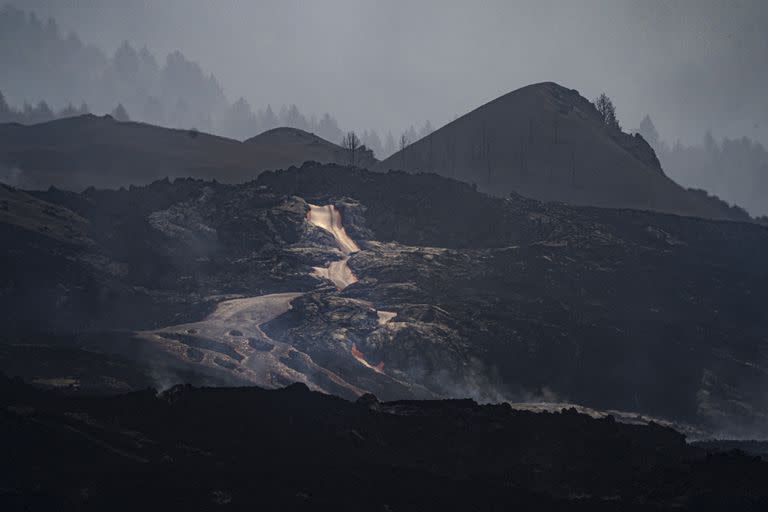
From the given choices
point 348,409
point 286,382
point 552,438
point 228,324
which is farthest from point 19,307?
point 552,438

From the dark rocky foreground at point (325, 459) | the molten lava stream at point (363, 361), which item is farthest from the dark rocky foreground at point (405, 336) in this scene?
the dark rocky foreground at point (325, 459)

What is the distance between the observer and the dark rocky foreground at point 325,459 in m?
76.0

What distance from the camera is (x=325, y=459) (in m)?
84.8

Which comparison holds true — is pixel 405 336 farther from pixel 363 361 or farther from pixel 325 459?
pixel 325 459

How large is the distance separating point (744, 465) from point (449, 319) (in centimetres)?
9534

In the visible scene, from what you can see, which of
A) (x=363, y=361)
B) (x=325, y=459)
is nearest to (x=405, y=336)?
(x=363, y=361)

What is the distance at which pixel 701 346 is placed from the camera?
188375 millimetres

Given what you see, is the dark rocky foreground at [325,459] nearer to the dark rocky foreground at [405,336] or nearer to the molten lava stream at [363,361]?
the dark rocky foreground at [405,336]

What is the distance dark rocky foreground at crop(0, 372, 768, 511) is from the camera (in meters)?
76.0

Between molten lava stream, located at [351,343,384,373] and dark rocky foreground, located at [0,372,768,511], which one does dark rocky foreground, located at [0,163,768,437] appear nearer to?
molten lava stream, located at [351,343,384,373]

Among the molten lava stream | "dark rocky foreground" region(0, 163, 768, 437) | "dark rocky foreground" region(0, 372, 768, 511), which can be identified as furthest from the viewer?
the molten lava stream

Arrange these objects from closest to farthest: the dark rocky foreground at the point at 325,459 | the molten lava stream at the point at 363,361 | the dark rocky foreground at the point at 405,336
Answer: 1. the dark rocky foreground at the point at 325,459
2. the dark rocky foreground at the point at 405,336
3. the molten lava stream at the point at 363,361

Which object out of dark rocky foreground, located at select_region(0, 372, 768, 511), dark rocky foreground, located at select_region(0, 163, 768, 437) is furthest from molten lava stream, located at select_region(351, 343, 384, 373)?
dark rocky foreground, located at select_region(0, 372, 768, 511)

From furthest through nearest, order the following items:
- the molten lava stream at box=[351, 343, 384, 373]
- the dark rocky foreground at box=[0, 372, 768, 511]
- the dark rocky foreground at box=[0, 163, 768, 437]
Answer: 1. the molten lava stream at box=[351, 343, 384, 373]
2. the dark rocky foreground at box=[0, 163, 768, 437]
3. the dark rocky foreground at box=[0, 372, 768, 511]
